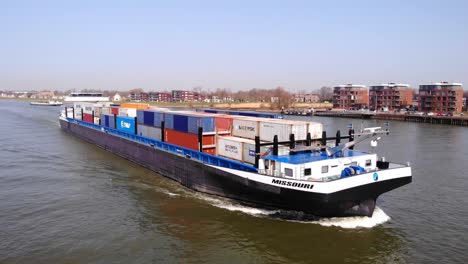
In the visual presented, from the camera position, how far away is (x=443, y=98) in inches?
4281

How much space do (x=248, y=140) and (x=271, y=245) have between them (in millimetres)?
8579

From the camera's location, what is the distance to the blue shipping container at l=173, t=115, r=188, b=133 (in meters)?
29.4

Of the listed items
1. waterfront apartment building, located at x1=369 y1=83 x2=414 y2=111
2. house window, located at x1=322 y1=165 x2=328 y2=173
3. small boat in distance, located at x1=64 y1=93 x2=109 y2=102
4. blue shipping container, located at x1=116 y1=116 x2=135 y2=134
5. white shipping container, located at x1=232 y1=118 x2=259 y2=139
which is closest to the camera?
house window, located at x1=322 y1=165 x2=328 y2=173

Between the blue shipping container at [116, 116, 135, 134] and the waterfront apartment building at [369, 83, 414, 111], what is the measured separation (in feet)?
364

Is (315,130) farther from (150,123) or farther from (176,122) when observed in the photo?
(150,123)

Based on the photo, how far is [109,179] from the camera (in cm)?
3097

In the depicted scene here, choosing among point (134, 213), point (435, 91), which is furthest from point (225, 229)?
point (435, 91)

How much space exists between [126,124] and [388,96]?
11472 cm

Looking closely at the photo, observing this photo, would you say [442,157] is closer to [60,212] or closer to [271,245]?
[271,245]

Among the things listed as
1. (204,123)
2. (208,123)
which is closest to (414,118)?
(208,123)

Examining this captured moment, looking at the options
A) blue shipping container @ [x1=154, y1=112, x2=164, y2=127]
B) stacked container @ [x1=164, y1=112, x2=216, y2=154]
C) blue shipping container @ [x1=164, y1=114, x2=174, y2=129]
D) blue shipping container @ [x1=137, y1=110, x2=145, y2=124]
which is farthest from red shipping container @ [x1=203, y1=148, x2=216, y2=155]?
blue shipping container @ [x1=137, y1=110, x2=145, y2=124]

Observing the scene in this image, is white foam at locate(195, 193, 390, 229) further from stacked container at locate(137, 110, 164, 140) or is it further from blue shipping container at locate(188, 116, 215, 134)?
stacked container at locate(137, 110, 164, 140)

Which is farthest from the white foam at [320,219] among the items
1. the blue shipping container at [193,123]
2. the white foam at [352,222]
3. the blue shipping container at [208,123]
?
the blue shipping container at [193,123]

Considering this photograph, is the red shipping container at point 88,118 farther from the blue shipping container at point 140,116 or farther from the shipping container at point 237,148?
the shipping container at point 237,148
